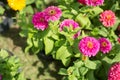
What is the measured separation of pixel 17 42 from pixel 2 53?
27.4 inches

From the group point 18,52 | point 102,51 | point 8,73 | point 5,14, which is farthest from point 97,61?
point 5,14

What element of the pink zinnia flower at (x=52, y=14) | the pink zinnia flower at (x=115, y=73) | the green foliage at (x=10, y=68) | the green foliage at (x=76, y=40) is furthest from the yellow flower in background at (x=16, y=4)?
the pink zinnia flower at (x=115, y=73)

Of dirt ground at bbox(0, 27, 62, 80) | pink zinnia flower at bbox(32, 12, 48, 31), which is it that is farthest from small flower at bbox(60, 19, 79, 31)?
dirt ground at bbox(0, 27, 62, 80)

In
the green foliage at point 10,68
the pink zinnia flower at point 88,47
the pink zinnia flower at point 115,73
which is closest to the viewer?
the pink zinnia flower at point 115,73

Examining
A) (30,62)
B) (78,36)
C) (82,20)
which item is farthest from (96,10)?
(30,62)

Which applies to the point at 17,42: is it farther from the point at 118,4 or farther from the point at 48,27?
the point at 118,4

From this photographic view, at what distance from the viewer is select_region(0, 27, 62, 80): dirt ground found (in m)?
3.02

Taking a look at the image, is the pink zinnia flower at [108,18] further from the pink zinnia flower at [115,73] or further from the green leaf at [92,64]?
the pink zinnia flower at [115,73]

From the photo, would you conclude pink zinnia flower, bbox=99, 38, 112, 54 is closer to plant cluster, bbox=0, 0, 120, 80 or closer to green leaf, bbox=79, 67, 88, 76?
plant cluster, bbox=0, 0, 120, 80

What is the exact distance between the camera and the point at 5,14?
349cm

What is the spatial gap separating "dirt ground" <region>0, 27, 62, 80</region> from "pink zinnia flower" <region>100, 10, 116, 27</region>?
582 mm

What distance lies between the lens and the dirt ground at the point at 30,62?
302 cm

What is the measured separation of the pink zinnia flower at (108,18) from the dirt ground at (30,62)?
58 cm

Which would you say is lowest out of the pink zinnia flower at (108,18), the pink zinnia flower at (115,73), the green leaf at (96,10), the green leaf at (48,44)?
the pink zinnia flower at (115,73)
